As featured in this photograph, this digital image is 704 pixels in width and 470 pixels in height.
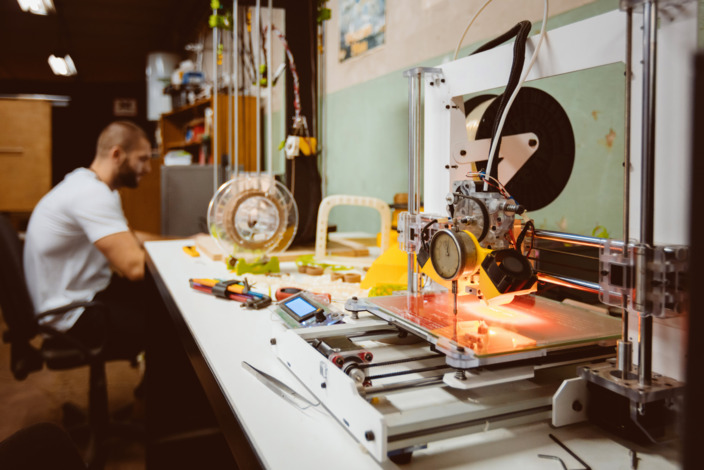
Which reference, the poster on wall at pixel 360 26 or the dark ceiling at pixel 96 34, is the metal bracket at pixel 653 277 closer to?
the poster on wall at pixel 360 26

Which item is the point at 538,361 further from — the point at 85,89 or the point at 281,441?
the point at 85,89

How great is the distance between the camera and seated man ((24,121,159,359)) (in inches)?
78.6

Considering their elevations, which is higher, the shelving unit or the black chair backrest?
the shelving unit

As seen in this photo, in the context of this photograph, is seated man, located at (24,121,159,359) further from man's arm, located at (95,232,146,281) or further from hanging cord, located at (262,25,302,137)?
hanging cord, located at (262,25,302,137)

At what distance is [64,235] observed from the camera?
7.05ft

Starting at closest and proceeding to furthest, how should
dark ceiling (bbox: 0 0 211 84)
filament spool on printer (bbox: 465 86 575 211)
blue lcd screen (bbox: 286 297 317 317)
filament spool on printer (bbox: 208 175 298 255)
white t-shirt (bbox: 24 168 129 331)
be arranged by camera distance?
blue lcd screen (bbox: 286 297 317 317) → filament spool on printer (bbox: 465 86 575 211) → filament spool on printer (bbox: 208 175 298 255) → white t-shirt (bbox: 24 168 129 331) → dark ceiling (bbox: 0 0 211 84)

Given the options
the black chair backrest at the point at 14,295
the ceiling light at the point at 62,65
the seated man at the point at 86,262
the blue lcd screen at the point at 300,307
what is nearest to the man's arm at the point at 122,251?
the seated man at the point at 86,262

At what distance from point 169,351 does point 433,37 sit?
5.02 feet

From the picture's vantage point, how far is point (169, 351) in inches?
79.6

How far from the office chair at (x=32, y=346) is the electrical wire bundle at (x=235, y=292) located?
28.2 inches

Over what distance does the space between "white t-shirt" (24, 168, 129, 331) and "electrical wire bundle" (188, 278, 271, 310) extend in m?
0.99

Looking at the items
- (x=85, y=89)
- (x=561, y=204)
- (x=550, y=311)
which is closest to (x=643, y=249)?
(x=550, y=311)

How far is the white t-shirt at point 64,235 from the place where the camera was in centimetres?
212

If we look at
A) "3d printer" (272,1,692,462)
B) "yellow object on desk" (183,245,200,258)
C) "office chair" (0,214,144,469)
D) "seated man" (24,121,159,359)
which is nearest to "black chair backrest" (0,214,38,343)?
"office chair" (0,214,144,469)
